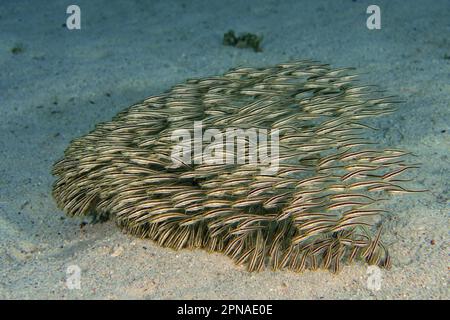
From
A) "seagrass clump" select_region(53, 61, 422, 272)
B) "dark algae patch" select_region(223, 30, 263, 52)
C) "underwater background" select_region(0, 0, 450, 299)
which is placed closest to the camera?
"seagrass clump" select_region(53, 61, 422, 272)

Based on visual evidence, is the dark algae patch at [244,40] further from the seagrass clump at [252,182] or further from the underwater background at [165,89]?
the seagrass clump at [252,182]

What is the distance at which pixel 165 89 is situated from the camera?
31.1 ft

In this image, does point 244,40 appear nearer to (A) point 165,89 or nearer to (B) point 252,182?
(A) point 165,89

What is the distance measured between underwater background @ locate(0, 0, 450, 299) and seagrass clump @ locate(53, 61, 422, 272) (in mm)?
193

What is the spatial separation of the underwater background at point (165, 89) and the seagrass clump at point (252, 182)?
0.19 meters

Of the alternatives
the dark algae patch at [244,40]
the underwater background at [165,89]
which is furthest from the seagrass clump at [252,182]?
the dark algae patch at [244,40]

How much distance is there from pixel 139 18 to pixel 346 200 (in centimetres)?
916

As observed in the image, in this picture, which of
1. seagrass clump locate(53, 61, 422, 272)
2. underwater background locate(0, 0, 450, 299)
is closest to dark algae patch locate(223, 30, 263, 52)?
underwater background locate(0, 0, 450, 299)

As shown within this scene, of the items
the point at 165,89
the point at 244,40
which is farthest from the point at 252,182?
the point at 244,40

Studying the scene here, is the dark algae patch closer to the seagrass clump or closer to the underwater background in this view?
the underwater background

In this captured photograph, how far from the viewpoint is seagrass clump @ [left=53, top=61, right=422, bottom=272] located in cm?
489

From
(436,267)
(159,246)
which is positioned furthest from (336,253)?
(159,246)

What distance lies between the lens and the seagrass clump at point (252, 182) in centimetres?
489

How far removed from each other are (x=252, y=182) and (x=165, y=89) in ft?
16.3
